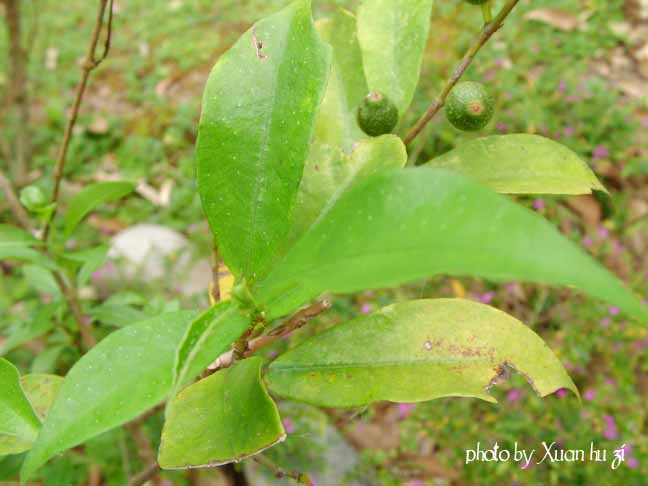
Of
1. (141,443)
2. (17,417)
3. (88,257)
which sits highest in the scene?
(17,417)

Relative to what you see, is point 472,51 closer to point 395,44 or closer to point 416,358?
point 395,44

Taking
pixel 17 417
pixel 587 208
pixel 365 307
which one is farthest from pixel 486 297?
pixel 17 417

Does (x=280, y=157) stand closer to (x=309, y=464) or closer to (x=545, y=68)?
(x=309, y=464)

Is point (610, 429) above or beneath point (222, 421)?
beneath

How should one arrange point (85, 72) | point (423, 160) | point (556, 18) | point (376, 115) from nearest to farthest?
point (376, 115), point (85, 72), point (423, 160), point (556, 18)

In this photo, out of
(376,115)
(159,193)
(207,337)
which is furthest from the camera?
Answer: (159,193)

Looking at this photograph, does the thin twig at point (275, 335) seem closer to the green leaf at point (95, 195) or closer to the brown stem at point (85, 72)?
the green leaf at point (95, 195)

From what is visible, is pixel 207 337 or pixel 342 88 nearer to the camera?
pixel 207 337
